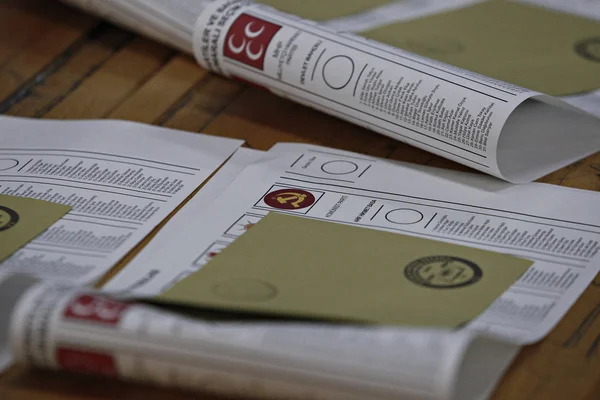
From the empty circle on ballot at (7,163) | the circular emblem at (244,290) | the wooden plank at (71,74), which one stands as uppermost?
the wooden plank at (71,74)

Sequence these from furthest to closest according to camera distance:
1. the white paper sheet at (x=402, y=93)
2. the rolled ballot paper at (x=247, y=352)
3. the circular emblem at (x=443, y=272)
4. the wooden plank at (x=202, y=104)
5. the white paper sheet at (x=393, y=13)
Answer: the white paper sheet at (x=393, y=13) < the wooden plank at (x=202, y=104) < the white paper sheet at (x=402, y=93) < the circular emblem at (x=443, y=272) < the rolled ballot paper at (x=247, y=352)

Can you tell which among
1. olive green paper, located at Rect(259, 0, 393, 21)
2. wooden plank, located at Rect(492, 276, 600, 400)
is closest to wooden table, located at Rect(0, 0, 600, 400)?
wooden plank, located at Rect(492, 276, 600, 400)

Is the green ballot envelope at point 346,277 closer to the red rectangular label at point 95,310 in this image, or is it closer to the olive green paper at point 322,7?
the red rectangular label at point 95,310

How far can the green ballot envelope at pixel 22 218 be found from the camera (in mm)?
656

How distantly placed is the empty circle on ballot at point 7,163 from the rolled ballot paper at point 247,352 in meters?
Result: 0.22

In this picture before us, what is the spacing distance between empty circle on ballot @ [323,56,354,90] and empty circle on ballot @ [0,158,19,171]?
0.87 ft

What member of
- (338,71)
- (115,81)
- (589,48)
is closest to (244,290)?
(338,71)

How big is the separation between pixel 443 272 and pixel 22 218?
1.01 feet

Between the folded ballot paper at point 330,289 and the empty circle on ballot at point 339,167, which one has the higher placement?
the empty circle on ballot at point 339,167

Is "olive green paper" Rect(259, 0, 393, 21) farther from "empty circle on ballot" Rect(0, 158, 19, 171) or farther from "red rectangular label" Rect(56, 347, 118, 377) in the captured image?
"red rectangular label" Rect(56, 347, 118, 377)

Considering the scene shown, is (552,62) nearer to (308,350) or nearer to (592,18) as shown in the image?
(592,18)

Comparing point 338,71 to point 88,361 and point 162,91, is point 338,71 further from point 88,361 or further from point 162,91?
point 88,361

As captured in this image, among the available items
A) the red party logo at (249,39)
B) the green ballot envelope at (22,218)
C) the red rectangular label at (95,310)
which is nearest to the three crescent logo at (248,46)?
the red party logo at (249,39)

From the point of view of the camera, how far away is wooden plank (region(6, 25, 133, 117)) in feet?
2.83
